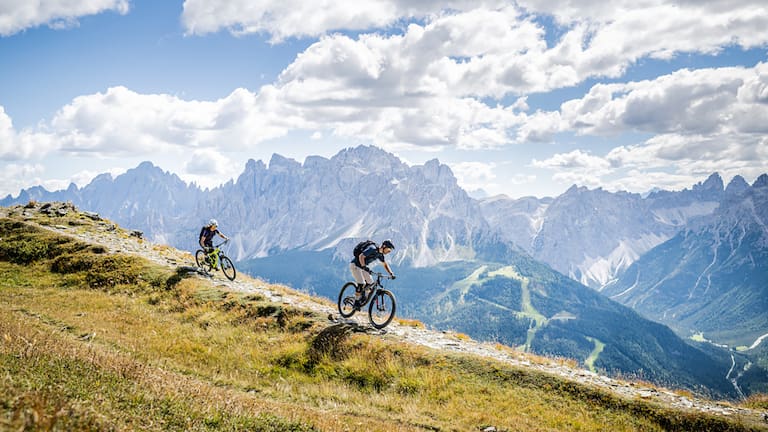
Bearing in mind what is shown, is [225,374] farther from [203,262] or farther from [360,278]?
[203,262]

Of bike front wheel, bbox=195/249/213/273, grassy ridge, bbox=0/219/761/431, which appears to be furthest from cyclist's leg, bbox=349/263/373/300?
bike front wheel, bbox=195/249/213/273

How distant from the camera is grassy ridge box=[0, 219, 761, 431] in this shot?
7.09 m

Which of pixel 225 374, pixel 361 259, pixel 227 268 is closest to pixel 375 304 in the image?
pixel 361 259

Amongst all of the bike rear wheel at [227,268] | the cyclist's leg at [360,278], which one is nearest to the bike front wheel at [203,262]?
the bike rear wheel at [227,268]

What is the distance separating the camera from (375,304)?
19.7m

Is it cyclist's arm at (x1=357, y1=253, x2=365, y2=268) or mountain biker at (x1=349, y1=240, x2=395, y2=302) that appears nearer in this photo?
mountain biker at (x1=349, y1=240, x2=395, y2=302)

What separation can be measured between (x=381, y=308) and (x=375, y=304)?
1.14 feet

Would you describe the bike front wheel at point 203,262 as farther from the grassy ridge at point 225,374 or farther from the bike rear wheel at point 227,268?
the grassy ridge at point 225,374

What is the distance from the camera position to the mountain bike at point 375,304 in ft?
63.4

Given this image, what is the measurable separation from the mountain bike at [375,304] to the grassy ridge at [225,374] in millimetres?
1502

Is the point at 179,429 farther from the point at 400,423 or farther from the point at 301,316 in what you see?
the point at 301,316

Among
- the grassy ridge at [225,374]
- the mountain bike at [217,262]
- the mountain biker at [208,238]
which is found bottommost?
the grassy ridge at [225,374]

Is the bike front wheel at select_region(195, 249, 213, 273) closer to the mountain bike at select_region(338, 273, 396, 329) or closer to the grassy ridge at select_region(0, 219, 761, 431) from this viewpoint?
the grassy ridge at select_region(0, 219, 761, 431)

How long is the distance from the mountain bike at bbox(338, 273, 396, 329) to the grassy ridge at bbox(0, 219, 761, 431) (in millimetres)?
1502
